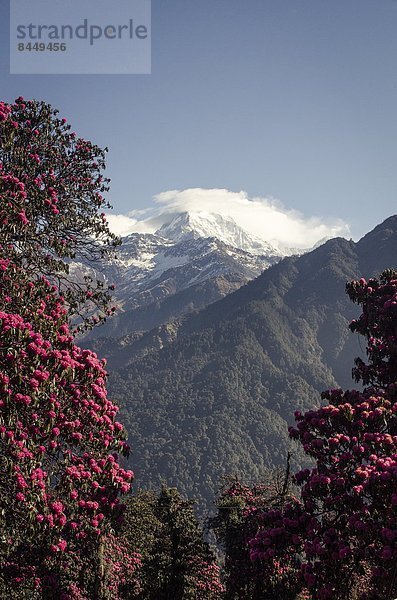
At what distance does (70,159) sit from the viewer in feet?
45.8

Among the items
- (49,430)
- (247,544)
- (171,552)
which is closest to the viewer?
(49,430)

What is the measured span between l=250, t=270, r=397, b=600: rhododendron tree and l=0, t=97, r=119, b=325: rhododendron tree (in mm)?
6924

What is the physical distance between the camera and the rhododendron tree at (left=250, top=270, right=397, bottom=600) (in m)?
9.45

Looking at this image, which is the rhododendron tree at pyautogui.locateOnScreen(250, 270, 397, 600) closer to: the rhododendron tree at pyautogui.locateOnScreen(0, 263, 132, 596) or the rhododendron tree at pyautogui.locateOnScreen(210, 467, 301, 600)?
the rhododendron tree at pyautogui.locateOnScreen(0, 263, 132, 596)

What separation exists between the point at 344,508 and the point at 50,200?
10225mm

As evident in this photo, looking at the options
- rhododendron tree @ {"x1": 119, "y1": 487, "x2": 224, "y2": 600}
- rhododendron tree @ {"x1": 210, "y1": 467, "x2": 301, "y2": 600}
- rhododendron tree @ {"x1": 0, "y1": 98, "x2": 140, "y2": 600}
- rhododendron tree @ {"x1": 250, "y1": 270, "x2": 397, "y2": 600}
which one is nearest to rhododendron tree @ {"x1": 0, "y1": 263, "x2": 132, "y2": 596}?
rhododendron tree @ {"x1": 0, "y1": 98, "x2": 140, "y2": 600}

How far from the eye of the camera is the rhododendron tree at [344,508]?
9.45 meters

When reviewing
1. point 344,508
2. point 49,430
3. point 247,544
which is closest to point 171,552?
point 247,544

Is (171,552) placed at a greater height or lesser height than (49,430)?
lesser

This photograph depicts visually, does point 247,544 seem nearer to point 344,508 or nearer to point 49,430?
point 344,508

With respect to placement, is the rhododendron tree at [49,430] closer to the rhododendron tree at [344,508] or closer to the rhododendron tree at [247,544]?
the rhododendron tree at [344,508]

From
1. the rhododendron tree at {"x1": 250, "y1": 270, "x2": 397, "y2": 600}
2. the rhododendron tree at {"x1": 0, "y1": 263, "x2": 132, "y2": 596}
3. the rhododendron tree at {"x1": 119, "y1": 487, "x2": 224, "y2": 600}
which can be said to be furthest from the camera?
the rhododendron tree at {"x1": 119, "y1": 487, "x2": 224, "y2": 600}

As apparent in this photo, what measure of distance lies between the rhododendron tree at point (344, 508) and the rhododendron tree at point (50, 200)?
692 centimetres

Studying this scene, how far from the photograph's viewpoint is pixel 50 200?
1189 centimetres
